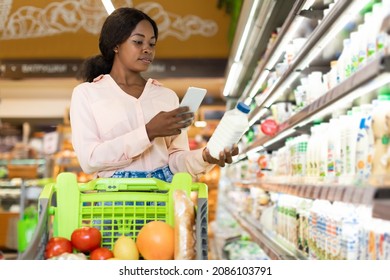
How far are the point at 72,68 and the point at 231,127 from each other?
528 cm

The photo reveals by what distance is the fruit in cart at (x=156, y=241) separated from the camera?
1.85m

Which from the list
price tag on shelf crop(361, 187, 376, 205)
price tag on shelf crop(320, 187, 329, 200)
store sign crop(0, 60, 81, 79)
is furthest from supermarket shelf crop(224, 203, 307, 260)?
store sign crop(0, 60, 81, 79)

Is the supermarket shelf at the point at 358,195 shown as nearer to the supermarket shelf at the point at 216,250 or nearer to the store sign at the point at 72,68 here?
the supermarket shelf at the point at 216,250

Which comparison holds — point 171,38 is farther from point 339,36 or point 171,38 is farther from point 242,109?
point 242,109

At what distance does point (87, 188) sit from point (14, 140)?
28.7 ft

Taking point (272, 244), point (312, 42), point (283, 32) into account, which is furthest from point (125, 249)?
point (272, 244)

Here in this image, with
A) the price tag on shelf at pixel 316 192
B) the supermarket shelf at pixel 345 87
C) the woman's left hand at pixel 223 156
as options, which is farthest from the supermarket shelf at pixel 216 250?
the woman's left hand at pixel 223 156

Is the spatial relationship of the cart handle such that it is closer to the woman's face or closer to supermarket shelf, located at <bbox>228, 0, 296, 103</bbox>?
the woman's face

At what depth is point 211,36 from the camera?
573cm

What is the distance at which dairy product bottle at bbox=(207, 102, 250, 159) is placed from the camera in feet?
6.37

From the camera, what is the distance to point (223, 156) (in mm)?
2074

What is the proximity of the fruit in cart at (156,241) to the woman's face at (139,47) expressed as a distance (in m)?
0.68

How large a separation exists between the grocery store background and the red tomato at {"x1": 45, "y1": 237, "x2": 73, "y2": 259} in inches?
31.5
